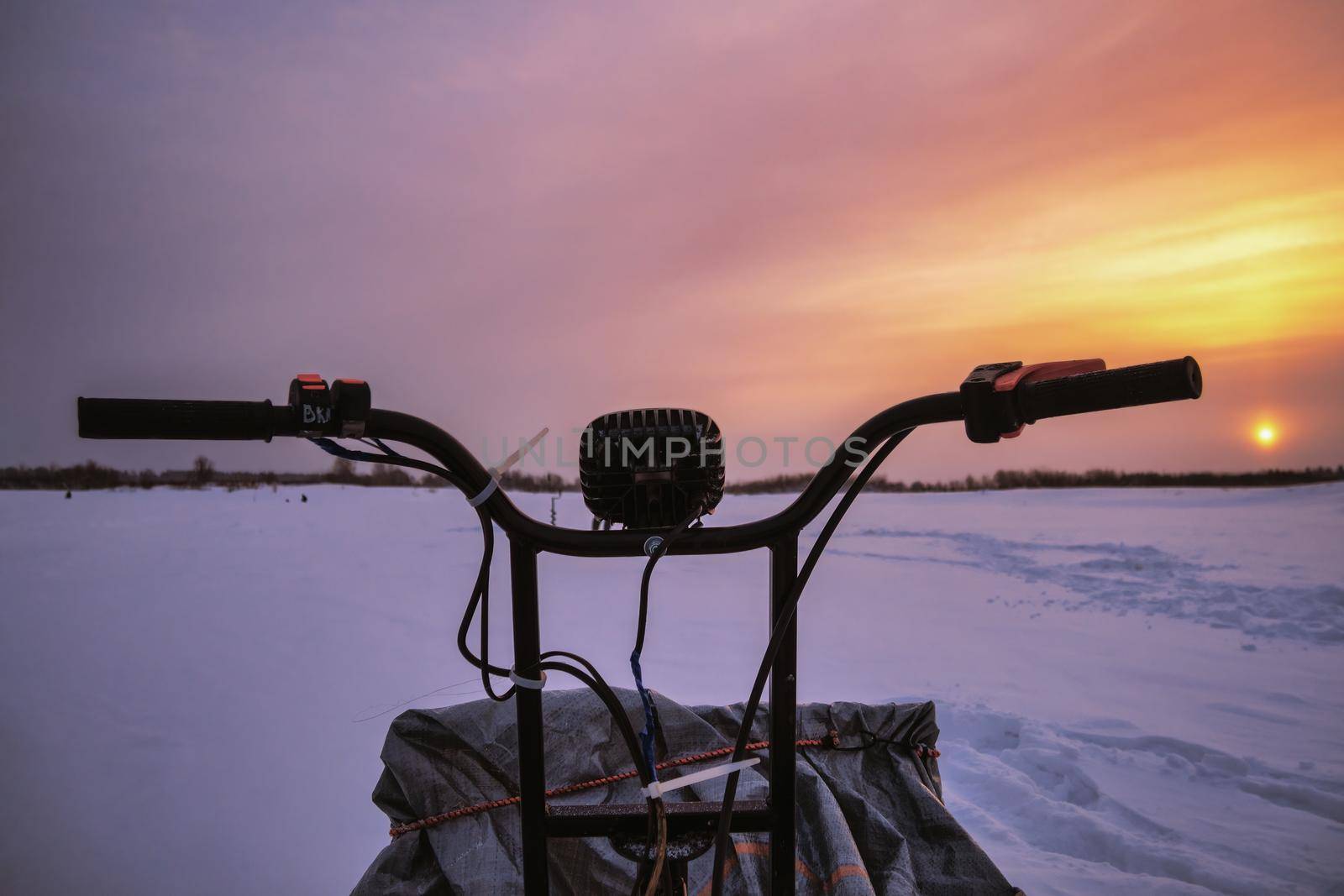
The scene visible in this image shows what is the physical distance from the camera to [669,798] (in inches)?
78.0

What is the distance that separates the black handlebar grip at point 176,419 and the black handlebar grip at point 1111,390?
1.01 metres

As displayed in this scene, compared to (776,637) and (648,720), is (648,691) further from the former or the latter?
(776,637)

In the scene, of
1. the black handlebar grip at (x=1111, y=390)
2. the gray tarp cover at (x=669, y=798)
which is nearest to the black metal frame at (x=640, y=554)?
the black handlebar grip at (x=1111, y=390)

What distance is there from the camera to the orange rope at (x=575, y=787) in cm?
178

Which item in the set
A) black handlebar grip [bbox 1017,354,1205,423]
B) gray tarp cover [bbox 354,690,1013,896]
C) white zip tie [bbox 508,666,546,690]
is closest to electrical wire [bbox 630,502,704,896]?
white zip tie [bbox 508,666,546,690]

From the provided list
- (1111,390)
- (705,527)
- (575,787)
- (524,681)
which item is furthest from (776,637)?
(575,787)

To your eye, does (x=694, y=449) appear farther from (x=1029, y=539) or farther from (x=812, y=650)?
(x=1029, y=539)

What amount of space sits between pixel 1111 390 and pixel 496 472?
33.8 inches

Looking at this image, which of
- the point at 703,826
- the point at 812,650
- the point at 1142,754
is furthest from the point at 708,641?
the point at 703,826

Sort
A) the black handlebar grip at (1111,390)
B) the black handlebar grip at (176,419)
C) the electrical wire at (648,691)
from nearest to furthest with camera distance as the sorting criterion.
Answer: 1. the black handlebar grip at (1111,390)
2. the black handlebar grip at (176,419)
3. the electrical wire at (648,691)

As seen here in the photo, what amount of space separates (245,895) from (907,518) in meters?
7.72

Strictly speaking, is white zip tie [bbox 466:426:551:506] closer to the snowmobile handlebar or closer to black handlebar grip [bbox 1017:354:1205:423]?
the snowmobile handlebar

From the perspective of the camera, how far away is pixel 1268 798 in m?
2.33

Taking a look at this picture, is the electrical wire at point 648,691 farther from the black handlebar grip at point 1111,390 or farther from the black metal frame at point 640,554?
the black handlebar grip at point 1111,390
